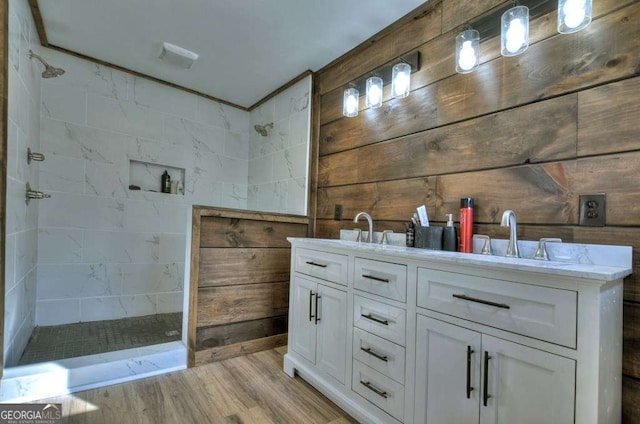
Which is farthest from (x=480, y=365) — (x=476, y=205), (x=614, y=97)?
→ (x=614, y=97)

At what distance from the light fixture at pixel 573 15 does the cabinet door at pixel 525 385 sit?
3.86 feet

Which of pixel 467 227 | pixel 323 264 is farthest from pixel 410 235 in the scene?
pixel 323 264

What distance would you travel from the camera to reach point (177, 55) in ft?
7.84

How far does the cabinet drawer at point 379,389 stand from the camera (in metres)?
1.27

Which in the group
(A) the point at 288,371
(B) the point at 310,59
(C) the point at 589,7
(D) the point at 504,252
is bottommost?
(A) the point at 288,371

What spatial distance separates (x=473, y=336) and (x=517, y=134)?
0.92 metres

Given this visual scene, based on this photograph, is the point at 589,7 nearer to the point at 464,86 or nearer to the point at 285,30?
the point at 464,86

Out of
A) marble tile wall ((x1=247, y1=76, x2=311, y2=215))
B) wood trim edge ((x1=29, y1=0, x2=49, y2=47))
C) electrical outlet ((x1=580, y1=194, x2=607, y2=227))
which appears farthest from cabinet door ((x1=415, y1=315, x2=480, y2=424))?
wood trim edge ((x1=29, y1=0, x2=49, y2=47))

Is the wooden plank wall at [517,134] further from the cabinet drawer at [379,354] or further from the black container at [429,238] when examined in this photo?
the cabinet drawer at [379,354]

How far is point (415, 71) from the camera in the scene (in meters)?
1.85

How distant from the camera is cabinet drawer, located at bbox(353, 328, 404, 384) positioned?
4.21 ft

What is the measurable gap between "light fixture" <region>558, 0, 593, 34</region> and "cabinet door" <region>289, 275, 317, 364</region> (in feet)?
5.23

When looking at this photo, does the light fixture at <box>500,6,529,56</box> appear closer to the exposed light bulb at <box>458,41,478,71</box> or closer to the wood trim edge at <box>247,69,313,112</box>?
the exposed light bulb at <box>458,41,478,71</box>

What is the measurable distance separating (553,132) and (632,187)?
0.34 metres
